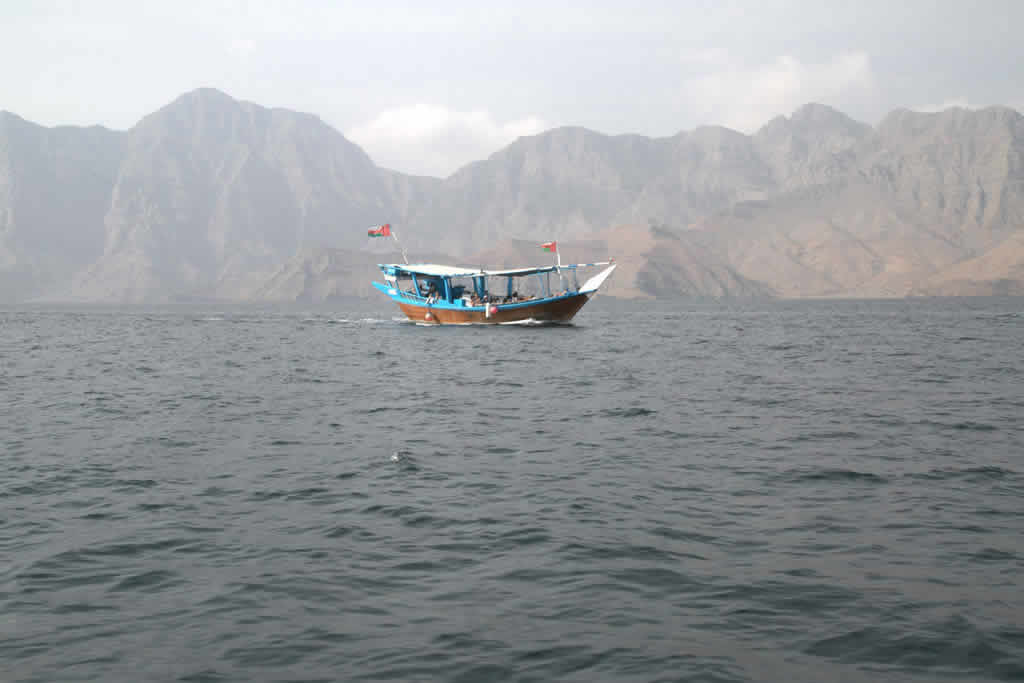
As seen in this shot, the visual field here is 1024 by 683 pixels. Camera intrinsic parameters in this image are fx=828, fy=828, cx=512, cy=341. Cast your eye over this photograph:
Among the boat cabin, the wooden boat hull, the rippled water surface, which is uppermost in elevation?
the boat cabin

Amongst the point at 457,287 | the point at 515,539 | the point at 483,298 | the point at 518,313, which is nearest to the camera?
the point at 515,539

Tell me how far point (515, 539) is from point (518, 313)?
5807 centimetres

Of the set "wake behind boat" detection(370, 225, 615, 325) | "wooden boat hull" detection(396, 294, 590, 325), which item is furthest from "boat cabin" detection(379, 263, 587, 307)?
"wooden boat hull" detection(396, 294, 590, 325)

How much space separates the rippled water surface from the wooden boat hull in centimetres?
4200

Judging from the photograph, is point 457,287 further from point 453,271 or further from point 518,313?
A: point 518,313

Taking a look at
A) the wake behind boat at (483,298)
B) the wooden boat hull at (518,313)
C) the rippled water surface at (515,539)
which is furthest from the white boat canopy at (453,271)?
the rippled water surface at (515,539)

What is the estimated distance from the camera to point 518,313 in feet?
229

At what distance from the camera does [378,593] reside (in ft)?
32.2

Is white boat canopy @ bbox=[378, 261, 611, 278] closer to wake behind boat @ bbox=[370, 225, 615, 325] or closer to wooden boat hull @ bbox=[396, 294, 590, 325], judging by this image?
wake behind boat @ bbox=[370, 225, 615, 325]

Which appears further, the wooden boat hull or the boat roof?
the wooden boat hull

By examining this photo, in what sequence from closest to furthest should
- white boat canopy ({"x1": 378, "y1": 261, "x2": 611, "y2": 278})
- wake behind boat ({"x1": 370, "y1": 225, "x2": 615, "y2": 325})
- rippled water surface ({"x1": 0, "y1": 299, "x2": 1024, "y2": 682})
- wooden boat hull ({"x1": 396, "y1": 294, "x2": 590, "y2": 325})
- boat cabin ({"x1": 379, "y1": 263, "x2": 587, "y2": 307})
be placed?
rippled water surface ({"x1": 0, "y1": 299, "x2": 1024, "y2": 682}), white boat canopy ({"x1": 378, "y1": 261, "x2": 611, "y2": 278}), wake behind boat ({"x1": 370, "y1": 225, "x2": 615, "y2": 325}), wooden boat hull ({"x1": 396, "y1": 294, "x2": 590, "y2": 325}), boat cabin ({"x1": 379, "y1": 263, "x2": 587, "y2": 307})

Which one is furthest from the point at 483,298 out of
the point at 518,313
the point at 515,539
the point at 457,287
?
the point at 515,539

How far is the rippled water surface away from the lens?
8297mm

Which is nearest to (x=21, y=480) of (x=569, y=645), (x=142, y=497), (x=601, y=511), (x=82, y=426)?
(x=142, y=497)
